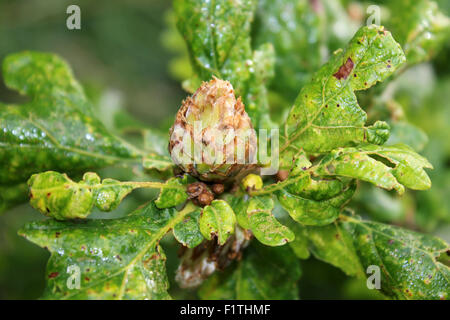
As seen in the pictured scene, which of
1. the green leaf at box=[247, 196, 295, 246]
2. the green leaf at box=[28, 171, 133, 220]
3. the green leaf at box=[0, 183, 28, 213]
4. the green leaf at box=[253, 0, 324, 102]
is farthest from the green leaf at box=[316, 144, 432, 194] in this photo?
the green leaf at box=[0, 183, 28, 213]

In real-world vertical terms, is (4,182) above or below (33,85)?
below

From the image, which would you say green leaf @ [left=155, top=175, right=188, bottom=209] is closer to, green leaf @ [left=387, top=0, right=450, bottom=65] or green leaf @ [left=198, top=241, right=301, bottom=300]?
green leaf @ [left=198, top=241, right=301, bottom=300]

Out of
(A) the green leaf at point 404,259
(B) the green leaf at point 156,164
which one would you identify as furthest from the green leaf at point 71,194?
(A) the green leaf at point 404,259

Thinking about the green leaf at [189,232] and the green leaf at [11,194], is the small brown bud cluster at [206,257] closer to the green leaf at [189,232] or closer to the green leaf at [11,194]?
the green leaf at [189,232]

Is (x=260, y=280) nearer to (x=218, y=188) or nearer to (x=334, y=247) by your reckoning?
(x=334, y=247)
